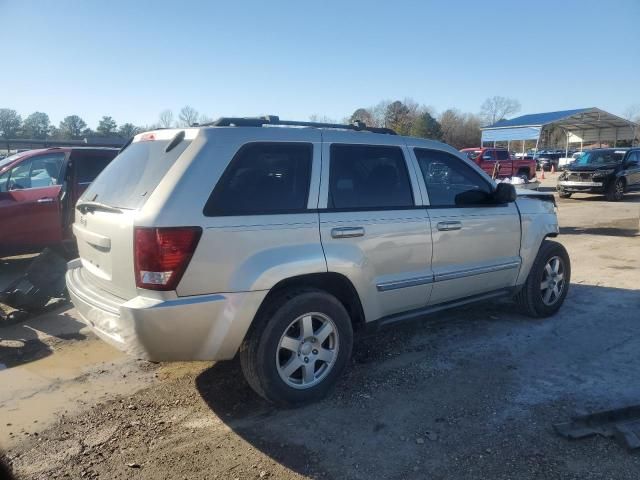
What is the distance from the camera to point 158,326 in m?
2.79

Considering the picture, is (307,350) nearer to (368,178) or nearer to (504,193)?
(368,178)

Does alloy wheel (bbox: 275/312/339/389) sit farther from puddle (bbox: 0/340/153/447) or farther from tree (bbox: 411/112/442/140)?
tree (bbox: 411/112/442/140)

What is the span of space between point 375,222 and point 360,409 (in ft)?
4.36

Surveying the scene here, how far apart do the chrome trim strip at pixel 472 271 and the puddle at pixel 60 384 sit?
2.52 meters

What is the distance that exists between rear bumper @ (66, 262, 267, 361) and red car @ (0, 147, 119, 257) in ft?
14.3

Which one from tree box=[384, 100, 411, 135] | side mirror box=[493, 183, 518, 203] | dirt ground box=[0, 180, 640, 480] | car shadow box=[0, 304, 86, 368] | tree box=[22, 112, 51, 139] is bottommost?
car shadow box=[0, 304, 86, 368]

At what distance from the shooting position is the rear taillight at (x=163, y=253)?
2766 millimetres

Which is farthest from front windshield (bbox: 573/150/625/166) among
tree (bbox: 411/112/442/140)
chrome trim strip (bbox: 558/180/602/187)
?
tree (bbox: 411/112/442/140)

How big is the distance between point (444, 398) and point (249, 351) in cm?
144

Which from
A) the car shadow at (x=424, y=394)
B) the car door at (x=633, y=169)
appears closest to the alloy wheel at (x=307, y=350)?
the car shadow at (x=424, y=394)

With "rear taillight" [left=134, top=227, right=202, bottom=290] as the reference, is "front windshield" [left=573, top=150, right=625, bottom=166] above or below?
above

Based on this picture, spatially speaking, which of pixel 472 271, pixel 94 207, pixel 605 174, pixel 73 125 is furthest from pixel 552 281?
pixel 73 125

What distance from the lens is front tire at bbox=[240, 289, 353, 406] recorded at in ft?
10.3

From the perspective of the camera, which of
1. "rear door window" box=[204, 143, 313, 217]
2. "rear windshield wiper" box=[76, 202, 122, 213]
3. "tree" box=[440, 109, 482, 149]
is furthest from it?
"tree" box=[440, 109, 482, 149]
